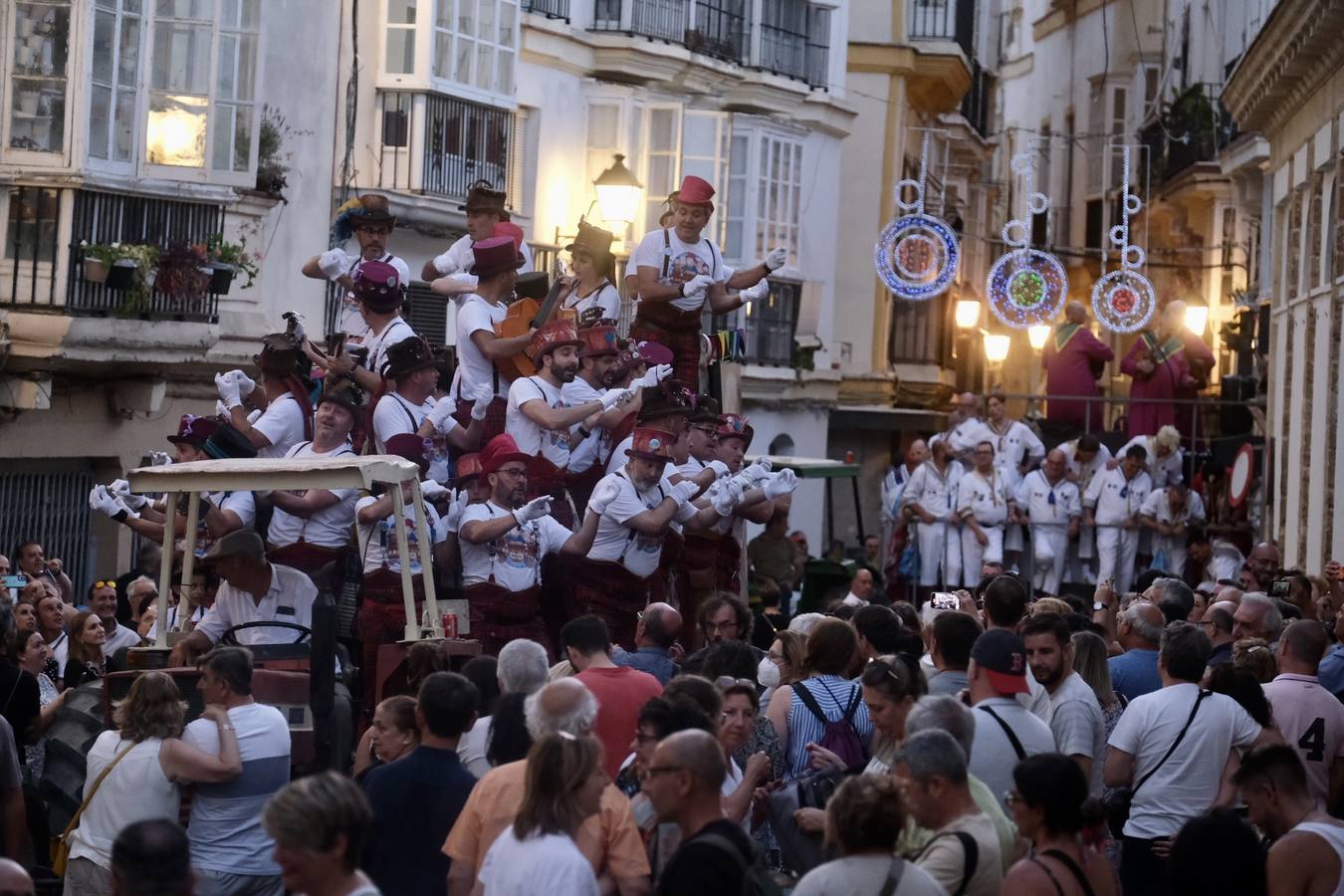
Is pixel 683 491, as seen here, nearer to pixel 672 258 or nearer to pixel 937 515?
pixel 672 258

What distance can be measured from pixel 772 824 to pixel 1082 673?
2.42 metres

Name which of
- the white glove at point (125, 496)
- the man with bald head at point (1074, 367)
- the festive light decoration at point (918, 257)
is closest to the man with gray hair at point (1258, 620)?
the white glove at point (125, 496)

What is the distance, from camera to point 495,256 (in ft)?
51.4

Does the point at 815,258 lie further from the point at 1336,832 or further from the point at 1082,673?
the point at 1336,832

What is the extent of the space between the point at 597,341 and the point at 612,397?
380 mm

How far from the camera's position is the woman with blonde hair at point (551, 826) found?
7637mm

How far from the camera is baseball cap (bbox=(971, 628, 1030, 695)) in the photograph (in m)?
9.47

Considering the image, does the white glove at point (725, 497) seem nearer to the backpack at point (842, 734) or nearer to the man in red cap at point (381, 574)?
the man in red cap at point (381, 574)

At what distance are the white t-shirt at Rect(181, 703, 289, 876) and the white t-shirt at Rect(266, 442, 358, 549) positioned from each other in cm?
383

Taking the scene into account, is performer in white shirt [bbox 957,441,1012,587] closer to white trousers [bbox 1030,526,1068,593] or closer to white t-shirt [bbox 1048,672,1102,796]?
white trousers [bbox 1030,526,1068,593]

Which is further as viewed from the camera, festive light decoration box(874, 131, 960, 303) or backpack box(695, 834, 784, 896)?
festive light decoration box(874, 131, 960, 303)

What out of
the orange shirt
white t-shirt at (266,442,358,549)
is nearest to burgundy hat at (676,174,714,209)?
white t-shirt at (266,442,358,549)

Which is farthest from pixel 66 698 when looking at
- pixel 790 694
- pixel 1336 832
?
pixel 1336 832

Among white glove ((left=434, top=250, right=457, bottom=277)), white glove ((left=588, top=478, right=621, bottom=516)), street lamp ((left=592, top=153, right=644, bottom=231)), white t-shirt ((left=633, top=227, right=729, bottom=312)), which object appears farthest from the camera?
street lamp ((left=592, top=153, right=644, bottom=231))
